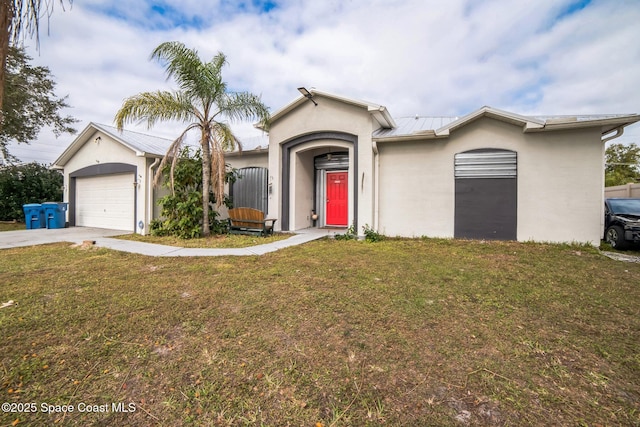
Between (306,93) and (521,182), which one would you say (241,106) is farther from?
(521,182)

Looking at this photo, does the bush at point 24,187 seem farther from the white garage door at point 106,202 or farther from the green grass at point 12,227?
the white garage door at point 106,202

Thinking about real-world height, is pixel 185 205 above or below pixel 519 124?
below

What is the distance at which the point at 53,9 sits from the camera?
181cm

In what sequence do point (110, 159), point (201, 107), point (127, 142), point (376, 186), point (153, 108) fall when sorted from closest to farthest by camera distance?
point (153, 108), point (201, 107), point (376, 186), point (127, 142), point (110, 159)

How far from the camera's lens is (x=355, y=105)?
374 inches

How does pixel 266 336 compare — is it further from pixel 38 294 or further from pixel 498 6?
pixel 498 6

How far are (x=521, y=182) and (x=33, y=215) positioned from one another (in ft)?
64.9

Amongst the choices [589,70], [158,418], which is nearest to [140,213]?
[158,418]

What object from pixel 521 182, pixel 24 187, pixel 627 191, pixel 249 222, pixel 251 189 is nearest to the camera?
pixel 521 182

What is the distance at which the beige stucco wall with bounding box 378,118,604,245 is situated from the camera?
771 cm

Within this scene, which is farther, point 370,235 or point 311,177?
point 311,177

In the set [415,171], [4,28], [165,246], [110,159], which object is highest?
[110,159]

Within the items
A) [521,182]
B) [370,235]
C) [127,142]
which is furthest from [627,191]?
[127,142]

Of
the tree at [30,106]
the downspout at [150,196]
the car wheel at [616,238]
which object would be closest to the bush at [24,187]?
the tree at [30,106]
